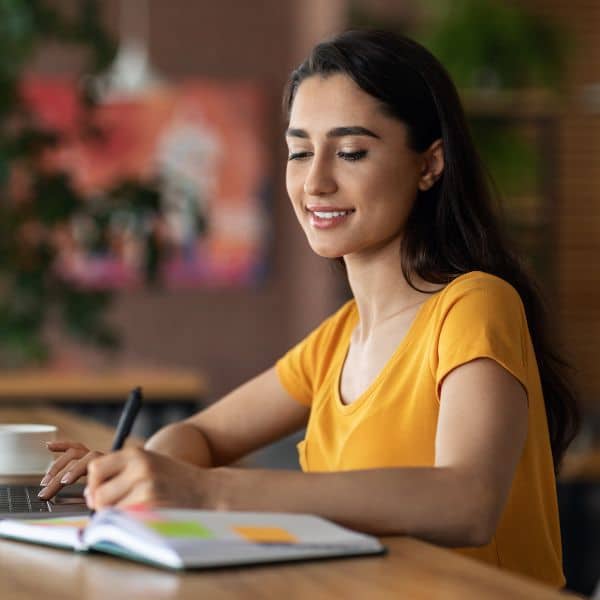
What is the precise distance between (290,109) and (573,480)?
2.40 m

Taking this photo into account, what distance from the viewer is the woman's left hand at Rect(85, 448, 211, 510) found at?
1.18m

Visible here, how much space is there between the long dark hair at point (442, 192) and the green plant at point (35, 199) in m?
3.20

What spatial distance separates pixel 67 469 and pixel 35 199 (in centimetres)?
348

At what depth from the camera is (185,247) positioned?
720 cm

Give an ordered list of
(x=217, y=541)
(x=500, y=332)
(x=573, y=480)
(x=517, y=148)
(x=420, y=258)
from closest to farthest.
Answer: (x=217, y=541), (x=500, y=332), (x=420, y=258), (x=573, y=480), (x=517, y=148)

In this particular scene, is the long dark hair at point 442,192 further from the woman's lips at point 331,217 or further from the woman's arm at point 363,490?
the woman's arm at point 363,490

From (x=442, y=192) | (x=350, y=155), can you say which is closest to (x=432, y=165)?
(x=442, y=192)

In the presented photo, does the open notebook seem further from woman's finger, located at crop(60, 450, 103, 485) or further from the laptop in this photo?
woman's finger, located at crop(60, 450, 103, 485)

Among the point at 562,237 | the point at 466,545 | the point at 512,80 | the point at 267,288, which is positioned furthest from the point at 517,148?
the point at 466,545

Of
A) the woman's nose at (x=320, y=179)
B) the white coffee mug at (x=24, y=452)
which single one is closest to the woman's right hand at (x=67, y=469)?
the white coffee mug at (x=24, y=452)

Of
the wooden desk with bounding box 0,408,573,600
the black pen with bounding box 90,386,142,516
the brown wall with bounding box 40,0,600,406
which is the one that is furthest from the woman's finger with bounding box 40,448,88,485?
the brown wall with bounding box 40,0,600,406

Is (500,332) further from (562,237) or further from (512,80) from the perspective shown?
(562,237)

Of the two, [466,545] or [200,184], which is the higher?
[200,184]

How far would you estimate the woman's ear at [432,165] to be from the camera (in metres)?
1.66
